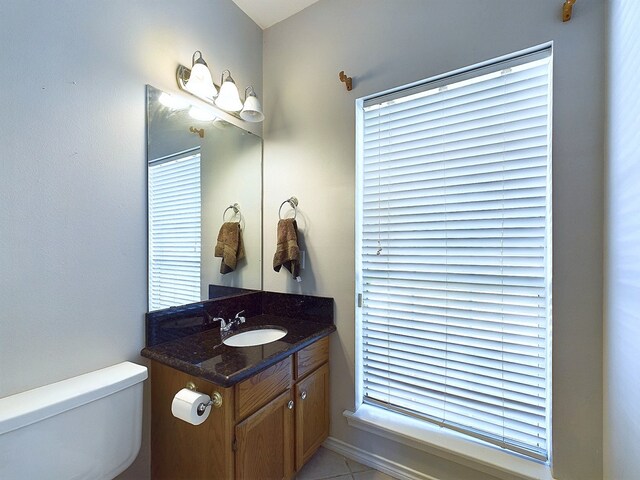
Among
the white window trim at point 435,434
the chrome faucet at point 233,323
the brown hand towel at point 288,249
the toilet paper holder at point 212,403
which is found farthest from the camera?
the brown hand towel at point 288,249

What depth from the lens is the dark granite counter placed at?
107cm

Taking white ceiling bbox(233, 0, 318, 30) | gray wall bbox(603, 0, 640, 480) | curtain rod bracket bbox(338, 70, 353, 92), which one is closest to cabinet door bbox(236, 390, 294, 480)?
gray wall bbox(603, 0, 640, 480)

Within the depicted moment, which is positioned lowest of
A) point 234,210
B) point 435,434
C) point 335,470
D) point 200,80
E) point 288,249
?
point 335,470

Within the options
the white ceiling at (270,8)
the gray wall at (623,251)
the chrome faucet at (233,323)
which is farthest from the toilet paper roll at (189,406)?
the white ceiling at (270,8)

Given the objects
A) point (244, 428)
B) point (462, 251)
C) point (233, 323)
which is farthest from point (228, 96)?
point (244, 428)

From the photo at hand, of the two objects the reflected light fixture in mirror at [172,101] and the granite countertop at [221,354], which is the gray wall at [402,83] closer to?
the granite countertop at [221,354]

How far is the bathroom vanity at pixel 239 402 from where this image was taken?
1.05 meters

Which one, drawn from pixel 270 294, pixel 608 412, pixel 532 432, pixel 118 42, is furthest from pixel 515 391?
pixel 118 42

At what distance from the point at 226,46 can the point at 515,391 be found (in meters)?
2.37

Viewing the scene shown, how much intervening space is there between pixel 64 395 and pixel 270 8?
2.23 m

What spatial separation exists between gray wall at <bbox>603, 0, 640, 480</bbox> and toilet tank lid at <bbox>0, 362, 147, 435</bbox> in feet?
5.33

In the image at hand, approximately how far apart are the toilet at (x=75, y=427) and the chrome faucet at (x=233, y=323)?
45 cm

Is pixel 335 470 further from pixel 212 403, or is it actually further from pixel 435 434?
pixel 212 403

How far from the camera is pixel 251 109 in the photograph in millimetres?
1608
